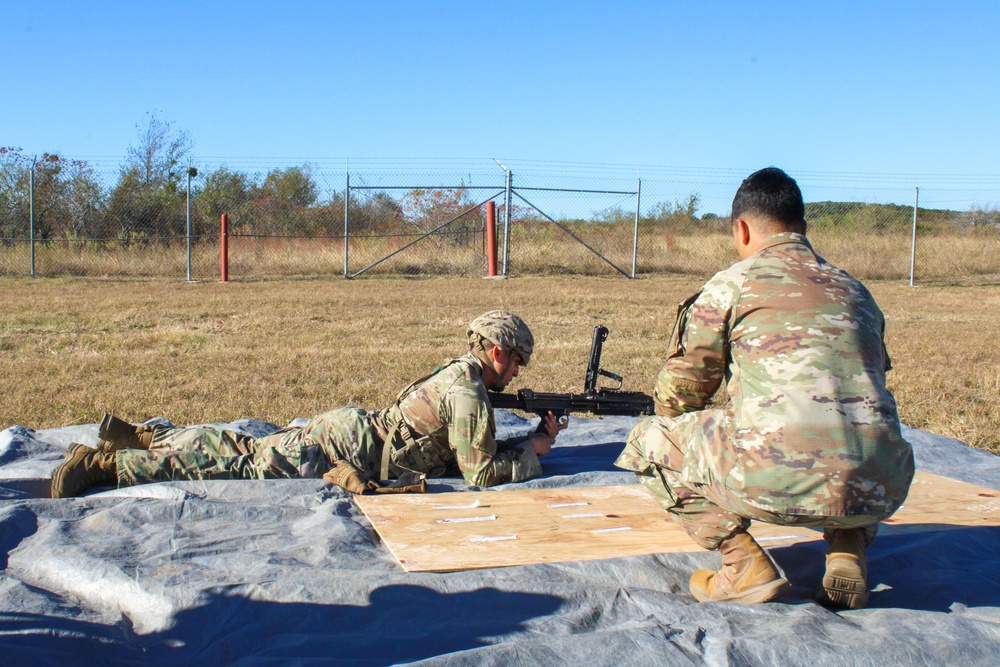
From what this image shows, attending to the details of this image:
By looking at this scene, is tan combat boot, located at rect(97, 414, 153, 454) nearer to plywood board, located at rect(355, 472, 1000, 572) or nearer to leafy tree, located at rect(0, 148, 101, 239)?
plywood board, located at rect(355, 472, 1000, 572)

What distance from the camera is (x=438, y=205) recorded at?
72.6ft

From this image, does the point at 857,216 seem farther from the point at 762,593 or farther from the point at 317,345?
the point at 762,593

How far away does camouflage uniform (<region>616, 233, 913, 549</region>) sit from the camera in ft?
8.98

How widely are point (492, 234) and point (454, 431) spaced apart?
14.3 metres

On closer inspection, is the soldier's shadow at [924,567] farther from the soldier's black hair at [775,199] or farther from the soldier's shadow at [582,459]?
the soldier's shadow at [582,459]

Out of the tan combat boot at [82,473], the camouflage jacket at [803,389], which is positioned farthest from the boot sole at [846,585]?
the tan combat boot at [82,473]

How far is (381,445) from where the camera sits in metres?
4.65

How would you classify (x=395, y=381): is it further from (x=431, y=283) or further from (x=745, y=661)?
(x=431, y=283)

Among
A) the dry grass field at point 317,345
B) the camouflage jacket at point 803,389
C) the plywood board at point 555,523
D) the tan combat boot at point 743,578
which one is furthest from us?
the dry grass field at point 317,345

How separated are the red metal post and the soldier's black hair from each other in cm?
1532

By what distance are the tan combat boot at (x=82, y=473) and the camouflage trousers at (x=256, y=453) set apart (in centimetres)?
7

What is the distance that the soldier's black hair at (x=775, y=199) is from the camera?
123 inches

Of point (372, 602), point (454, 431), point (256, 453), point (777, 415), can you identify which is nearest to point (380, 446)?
point (454, 431)

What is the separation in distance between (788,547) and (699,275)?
57.9ft
